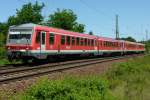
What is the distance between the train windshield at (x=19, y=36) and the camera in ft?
83.0

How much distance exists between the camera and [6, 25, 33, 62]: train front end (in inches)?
979

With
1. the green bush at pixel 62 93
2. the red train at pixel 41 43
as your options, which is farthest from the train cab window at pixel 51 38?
the green bush at pixel 62 93

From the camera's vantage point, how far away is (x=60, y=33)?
30.0 metres

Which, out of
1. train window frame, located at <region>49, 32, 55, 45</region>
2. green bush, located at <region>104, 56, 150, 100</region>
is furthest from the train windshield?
green bush, located at <region>104, 56, 150, 100</region>

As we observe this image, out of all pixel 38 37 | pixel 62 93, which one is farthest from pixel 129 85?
pixel 38 37

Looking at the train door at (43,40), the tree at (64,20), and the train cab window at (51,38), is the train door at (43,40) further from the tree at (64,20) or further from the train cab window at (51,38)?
the tree at (64,20)

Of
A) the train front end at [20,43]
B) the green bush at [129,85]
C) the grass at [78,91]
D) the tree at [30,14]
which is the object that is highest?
the tree at [30,14]

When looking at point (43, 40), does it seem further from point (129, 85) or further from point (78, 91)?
point (78, 91)

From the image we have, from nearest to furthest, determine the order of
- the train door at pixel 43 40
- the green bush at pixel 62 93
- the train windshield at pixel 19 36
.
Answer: the green bush at pixel 62 93 < the train windshield at pixel 19 36 < the train door at pixel 43 40

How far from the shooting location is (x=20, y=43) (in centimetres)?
2548

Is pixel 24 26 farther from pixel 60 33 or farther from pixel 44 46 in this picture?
pixel 60 33

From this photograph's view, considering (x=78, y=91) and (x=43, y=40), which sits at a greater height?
(x=43, y=40)

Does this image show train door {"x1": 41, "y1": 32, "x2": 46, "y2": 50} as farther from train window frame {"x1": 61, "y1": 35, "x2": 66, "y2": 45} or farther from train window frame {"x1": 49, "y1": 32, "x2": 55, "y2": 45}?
train window frame {"x1": 61, "y1": 35, "x2": 66, "y2": 45}

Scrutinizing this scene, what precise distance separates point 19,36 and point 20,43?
669mm
